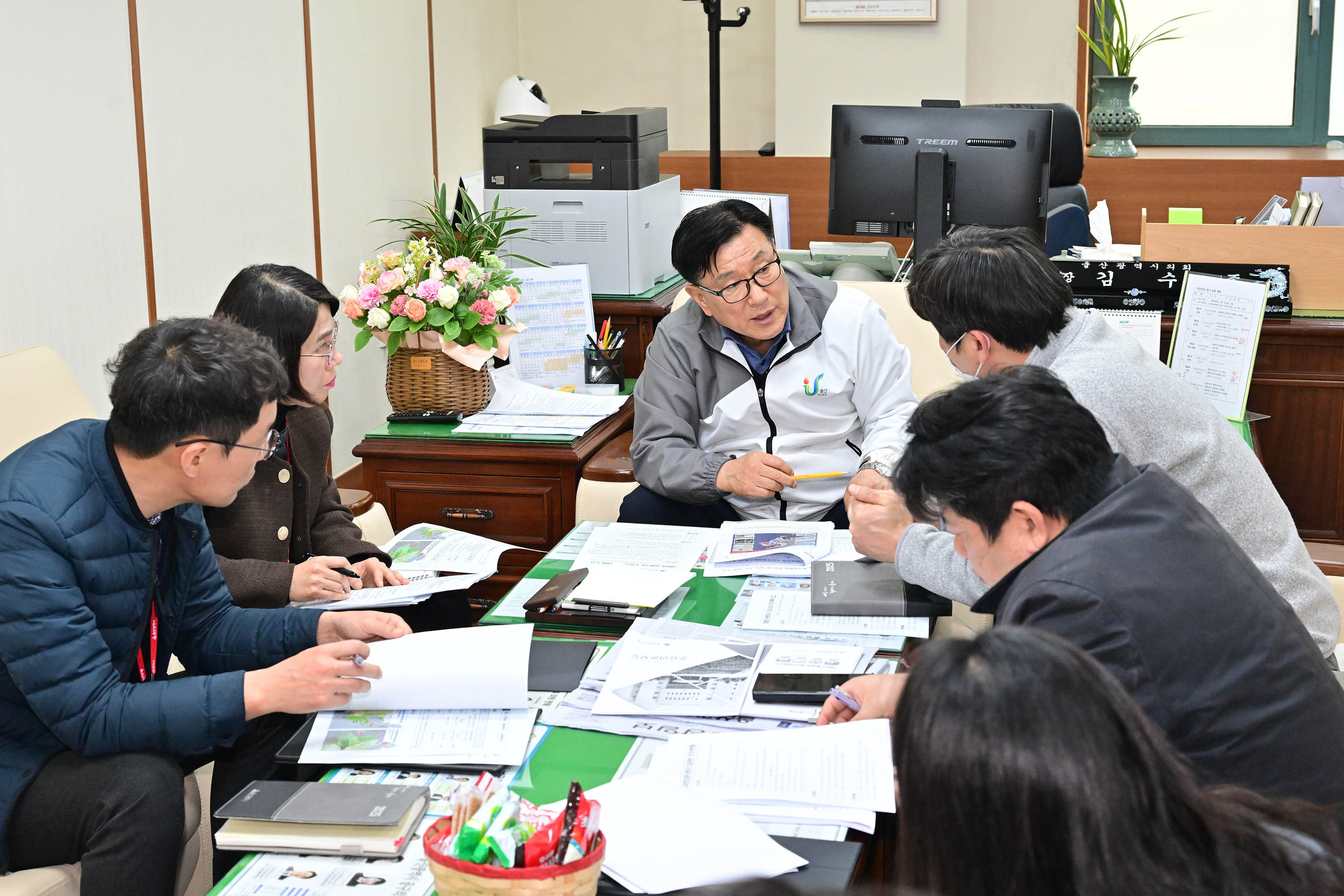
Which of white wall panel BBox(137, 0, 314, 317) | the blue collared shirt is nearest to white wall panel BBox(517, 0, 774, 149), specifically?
white wall panel BBox(137, 0, 314, 317)

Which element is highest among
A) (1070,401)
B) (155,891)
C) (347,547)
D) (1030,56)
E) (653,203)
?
(1030,56)

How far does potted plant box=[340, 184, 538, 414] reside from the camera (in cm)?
297

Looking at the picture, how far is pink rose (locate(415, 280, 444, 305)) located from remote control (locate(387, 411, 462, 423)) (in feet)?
0.85

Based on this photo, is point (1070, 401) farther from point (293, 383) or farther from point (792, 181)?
point (792, 181)

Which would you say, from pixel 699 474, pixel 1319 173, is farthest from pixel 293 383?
pixel 1319 173

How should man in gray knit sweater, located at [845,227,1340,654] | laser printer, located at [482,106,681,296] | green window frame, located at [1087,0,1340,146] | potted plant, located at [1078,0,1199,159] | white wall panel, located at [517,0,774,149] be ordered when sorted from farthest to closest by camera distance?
1. white wall panel, located at [517,0,774,149]
2. green window frame, located at [1087,0,1340,146]
3. potted plant, located at [1078,0,1199,159]
4. laser printer, located at [482,106,681,296]
5. man in gray knit sweater, located at [845,227,1340,654]

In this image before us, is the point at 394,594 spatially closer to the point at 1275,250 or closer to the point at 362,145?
the point at 1275,250

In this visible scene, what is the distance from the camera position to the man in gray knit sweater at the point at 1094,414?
1836 millimetres

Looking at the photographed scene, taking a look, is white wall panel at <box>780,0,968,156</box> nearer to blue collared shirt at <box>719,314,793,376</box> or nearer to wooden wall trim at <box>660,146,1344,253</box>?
wooden wall trim at <box>660,146,1344,253</box>

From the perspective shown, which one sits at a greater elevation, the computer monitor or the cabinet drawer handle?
the computer monitor

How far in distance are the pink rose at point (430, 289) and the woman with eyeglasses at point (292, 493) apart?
0.57 meters

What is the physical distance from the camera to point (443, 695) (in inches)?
60.9

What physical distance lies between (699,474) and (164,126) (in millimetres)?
1850

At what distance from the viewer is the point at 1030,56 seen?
227 inches
